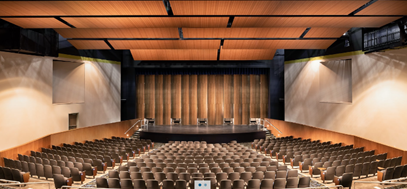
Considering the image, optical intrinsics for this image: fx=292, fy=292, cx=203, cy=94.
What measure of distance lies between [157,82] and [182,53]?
5.38 metres

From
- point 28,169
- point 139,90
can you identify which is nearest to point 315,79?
point 139,90

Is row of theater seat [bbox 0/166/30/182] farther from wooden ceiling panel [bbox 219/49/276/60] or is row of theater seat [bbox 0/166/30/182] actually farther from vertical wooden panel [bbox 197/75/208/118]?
vertical wooden panel [bbox 197/75/208/118]

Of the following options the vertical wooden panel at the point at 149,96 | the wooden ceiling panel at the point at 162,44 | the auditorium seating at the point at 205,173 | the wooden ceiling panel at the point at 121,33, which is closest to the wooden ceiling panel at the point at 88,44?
the wooden ceiling panel at the point at 162,44

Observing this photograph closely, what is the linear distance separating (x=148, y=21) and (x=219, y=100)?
39.3 ft

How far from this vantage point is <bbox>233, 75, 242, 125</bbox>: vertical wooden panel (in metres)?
22.2

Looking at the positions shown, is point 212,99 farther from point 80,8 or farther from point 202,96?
point 80,8

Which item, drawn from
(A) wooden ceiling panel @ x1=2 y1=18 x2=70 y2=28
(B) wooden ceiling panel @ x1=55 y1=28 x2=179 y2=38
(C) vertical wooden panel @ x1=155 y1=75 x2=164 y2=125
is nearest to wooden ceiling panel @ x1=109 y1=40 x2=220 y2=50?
(B) wooden ceiling panel @ x1=55 y1=28 x2=179 y2=38

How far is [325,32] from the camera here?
1348 cm

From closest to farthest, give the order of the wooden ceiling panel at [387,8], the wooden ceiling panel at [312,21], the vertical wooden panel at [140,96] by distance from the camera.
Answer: the wooden ceiling panel at [387,8], the wooden ceiling panel at [312,21], the vertical wooden panel at [140,96]

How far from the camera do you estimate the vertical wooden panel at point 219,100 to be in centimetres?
2223

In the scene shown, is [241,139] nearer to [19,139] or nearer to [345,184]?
[345,184]

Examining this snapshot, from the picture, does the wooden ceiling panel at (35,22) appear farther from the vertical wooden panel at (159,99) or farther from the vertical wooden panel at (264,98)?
the vertical wooden panel at (264,98)

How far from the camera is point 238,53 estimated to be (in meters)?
17.8

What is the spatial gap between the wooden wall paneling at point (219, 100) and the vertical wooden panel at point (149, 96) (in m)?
4.87
